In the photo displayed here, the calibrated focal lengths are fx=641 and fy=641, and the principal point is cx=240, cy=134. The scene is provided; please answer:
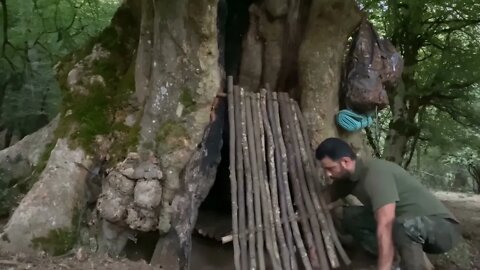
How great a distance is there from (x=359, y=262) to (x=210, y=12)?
8.67 feet

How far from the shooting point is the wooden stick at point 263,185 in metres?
5.31

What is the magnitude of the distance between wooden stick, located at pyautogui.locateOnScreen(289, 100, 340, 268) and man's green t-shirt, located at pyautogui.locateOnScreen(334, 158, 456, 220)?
531 millimetres

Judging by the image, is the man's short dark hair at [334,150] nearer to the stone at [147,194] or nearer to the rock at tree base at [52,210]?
the stone at [147,194]

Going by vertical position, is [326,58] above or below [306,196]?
above

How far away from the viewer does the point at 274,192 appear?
5672 millimetres

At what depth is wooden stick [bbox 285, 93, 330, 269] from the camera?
5426mm

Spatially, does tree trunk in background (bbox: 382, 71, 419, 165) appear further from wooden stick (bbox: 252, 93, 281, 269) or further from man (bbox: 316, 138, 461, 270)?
man (bbox: 316, 138, 461, 270)

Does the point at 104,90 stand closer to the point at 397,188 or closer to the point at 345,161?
the point at 345,161

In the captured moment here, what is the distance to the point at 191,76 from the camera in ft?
19.0

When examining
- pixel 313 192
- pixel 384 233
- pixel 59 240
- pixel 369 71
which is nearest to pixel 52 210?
pixel 59 240

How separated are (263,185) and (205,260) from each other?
1051 mm

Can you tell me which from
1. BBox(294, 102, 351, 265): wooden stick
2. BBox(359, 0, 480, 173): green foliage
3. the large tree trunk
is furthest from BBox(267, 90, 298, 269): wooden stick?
BBox(359, 0, 480, 173): green foliage

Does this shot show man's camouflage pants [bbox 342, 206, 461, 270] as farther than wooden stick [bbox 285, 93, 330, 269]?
No

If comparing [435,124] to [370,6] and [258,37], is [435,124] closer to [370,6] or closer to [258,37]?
[370,6]
